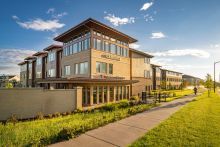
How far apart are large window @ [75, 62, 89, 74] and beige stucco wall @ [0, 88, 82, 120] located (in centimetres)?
730

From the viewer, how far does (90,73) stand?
22453mm

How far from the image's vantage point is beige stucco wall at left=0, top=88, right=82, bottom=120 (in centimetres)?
1239

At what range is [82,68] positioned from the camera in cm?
2436

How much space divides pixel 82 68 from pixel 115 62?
5847 mm

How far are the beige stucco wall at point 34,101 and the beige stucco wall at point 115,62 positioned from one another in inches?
296

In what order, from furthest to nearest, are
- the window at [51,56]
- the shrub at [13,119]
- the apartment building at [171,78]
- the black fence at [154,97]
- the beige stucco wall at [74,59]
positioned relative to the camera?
the apartment building at [171,78] → the window at [51,56] → the beige stucco wall at [74,59] → the black fence at [154,97] → the shrub at [13,119]

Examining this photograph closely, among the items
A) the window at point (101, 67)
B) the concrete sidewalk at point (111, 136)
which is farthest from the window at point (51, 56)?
the concrete sidewalk at point (111, 136)

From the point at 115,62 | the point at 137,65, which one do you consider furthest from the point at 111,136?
the point at 137,65

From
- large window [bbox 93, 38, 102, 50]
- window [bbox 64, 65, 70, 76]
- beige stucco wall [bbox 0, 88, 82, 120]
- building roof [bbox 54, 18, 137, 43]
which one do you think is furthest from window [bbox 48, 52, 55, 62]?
beige stucco wall [bbox 0, 88, 82, 120]

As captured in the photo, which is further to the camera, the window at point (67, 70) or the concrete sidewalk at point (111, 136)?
the window at point (67, 70)

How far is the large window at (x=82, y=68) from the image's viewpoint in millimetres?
23516

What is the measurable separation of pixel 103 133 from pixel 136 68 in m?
27.3

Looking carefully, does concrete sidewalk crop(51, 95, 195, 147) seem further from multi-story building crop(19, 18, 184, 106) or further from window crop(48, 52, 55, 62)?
window crop(48, 52, 55, 62)

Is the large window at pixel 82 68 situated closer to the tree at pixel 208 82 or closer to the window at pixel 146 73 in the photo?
the window at pixel 146 73
